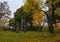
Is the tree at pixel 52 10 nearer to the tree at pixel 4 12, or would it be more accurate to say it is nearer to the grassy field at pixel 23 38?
the grassy field at pixel 23 38

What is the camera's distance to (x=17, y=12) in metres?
69.9

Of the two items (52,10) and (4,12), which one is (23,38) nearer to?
(52,10)

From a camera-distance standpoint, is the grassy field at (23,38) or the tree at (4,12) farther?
the tree at (4,12)

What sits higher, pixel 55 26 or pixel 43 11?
pixel 43 11

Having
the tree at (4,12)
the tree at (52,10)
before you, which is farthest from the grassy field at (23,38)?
the tree at (4,12)

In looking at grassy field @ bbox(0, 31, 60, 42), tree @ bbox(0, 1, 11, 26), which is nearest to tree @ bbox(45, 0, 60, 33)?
grassy field @ bbox(0, 31, 60, 42)

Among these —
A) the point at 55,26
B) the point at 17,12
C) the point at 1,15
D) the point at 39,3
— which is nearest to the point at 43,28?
the point at 17,12

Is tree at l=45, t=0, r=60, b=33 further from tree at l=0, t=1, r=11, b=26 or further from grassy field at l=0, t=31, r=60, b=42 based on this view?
tree at l=0, t=1, r=11, b=26

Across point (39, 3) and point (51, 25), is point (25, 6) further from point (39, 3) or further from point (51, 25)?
point (51, 25)

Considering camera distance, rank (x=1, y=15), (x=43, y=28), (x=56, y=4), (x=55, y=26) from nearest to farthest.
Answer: (x=56, y=4), (x=55, y=26), (x=43, y=28), (x=1, y=15)

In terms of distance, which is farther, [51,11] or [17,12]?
[17,12]

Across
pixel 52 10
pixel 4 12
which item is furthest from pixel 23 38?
pixel 4 12

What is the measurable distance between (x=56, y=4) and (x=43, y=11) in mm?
2578

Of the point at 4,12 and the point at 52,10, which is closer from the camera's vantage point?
the point at 52,10
